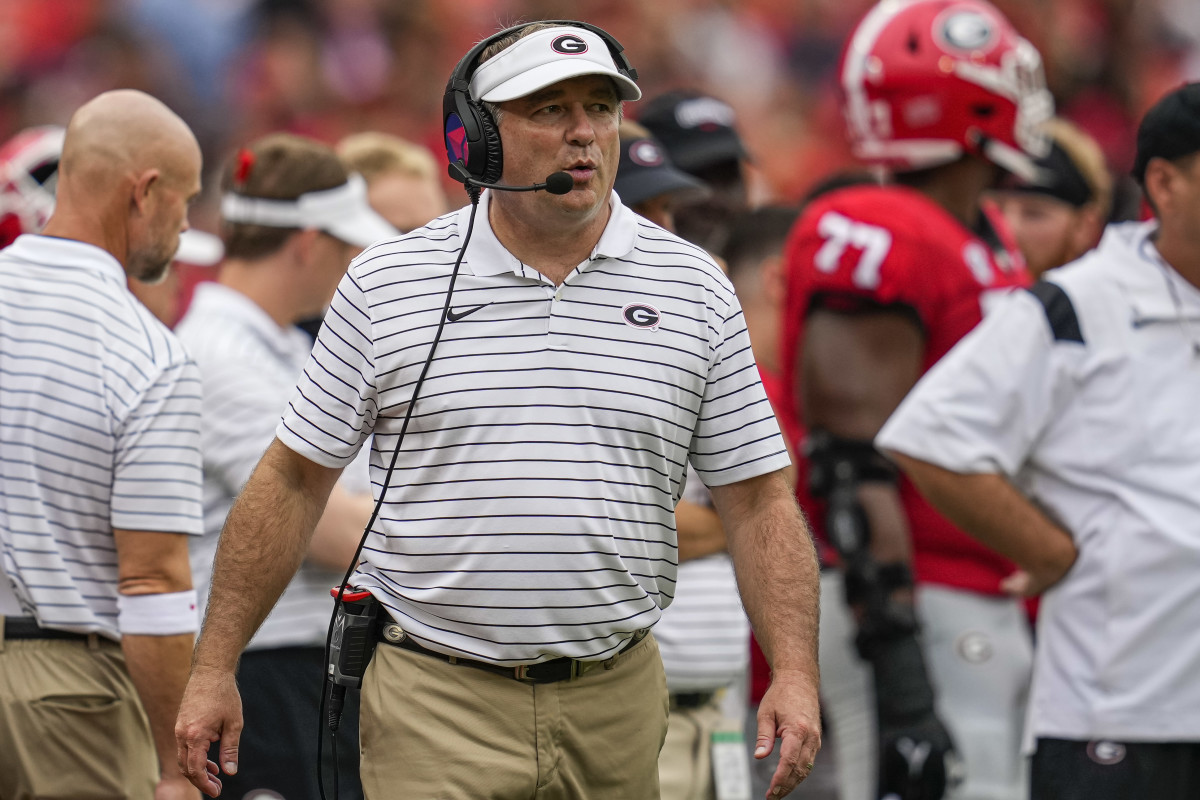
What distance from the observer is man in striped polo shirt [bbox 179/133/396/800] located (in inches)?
184

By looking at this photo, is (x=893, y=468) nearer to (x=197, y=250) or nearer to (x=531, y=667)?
(x=531, y=667)

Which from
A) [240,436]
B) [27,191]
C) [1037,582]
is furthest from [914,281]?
[27,191]

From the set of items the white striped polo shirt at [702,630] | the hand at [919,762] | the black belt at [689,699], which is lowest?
the hand at [919,762]

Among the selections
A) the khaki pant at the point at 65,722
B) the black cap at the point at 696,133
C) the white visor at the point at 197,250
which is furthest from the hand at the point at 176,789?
the black cap at the point at 696,133

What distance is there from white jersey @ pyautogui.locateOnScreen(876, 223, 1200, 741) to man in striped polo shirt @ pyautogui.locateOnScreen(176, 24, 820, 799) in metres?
1.13

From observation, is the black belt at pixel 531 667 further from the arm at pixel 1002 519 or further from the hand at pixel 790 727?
the arm at pixel 1002 519

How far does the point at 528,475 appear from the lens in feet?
10.3

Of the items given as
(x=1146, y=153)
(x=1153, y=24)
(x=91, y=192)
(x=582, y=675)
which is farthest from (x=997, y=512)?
(x=1153, y=24)

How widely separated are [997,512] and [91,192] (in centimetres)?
238

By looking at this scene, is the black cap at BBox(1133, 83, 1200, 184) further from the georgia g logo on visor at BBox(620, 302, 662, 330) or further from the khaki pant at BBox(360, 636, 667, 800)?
the khaki pant at BBox(360, 636, 667, 800)

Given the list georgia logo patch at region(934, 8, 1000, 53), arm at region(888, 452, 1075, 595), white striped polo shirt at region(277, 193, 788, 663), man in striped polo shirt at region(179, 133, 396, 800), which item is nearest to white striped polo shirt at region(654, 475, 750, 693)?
arm at region(888, 452, 1075, 595)

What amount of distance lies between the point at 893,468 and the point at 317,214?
1.94 m

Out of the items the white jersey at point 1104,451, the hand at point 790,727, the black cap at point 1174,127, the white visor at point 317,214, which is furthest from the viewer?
the white visor at point 317,214

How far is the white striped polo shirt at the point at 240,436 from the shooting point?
183 inches
